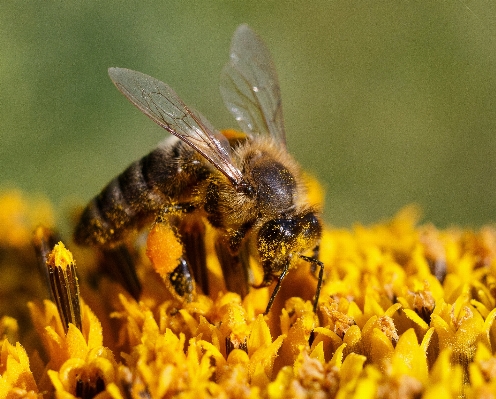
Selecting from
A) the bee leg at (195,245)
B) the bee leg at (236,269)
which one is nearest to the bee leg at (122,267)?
the bee leg at (195,245)

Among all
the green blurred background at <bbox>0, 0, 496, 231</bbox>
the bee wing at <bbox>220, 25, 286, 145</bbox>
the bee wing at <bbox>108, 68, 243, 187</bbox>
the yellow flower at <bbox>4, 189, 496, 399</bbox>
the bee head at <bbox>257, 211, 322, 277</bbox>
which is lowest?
the yellow flower at <bbox>4, 189, 496, 399</bbox>

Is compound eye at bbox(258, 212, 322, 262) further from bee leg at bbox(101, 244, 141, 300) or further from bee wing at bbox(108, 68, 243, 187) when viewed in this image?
bee leg at bbox(101, 244, 141, 300)

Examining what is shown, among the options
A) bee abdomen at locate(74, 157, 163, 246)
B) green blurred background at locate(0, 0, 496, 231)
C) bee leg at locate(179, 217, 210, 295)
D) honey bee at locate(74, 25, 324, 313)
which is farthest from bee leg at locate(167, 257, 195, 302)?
green blurred background at locate(0, 0, 496, 231)

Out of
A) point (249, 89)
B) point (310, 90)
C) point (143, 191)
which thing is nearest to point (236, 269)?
point (143, 191)

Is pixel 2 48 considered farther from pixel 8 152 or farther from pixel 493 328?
pixel 493 328

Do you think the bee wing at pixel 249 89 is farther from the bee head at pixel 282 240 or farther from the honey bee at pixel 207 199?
the bee head at pixel 282 240

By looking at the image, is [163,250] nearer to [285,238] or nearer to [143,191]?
[143,191]
